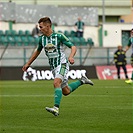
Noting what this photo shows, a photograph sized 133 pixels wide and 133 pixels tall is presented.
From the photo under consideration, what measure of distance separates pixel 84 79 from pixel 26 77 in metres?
18.0

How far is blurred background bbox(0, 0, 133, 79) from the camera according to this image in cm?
3466

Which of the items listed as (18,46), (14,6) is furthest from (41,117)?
(14,6)

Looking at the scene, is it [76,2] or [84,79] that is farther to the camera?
[76,2]

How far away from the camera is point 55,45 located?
40.5 ft

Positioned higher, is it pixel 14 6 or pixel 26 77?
pixel 14 6

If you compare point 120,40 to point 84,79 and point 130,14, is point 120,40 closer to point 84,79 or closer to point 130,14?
point 130,14

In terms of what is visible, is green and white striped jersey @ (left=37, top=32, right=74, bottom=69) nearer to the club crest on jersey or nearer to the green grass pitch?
the club crest on jersey

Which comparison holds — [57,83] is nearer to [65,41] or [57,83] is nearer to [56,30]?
[65,41]

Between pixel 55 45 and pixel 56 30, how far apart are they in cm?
2781

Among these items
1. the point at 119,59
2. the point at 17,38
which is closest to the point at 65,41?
the point at 119,59

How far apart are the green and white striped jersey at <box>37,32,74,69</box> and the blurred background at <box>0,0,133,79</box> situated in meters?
19.9

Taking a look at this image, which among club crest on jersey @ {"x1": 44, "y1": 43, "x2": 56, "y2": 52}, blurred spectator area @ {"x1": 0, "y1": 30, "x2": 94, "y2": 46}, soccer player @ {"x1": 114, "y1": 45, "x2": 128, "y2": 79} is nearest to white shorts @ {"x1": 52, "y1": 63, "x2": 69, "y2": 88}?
club crest on jersey @ {"x1": 44, "y1": 43, "x2": 56, "y2": 52}

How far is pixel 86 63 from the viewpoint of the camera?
36.2 m

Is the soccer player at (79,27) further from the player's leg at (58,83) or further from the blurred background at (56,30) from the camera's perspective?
the player's leg at (58,83)
